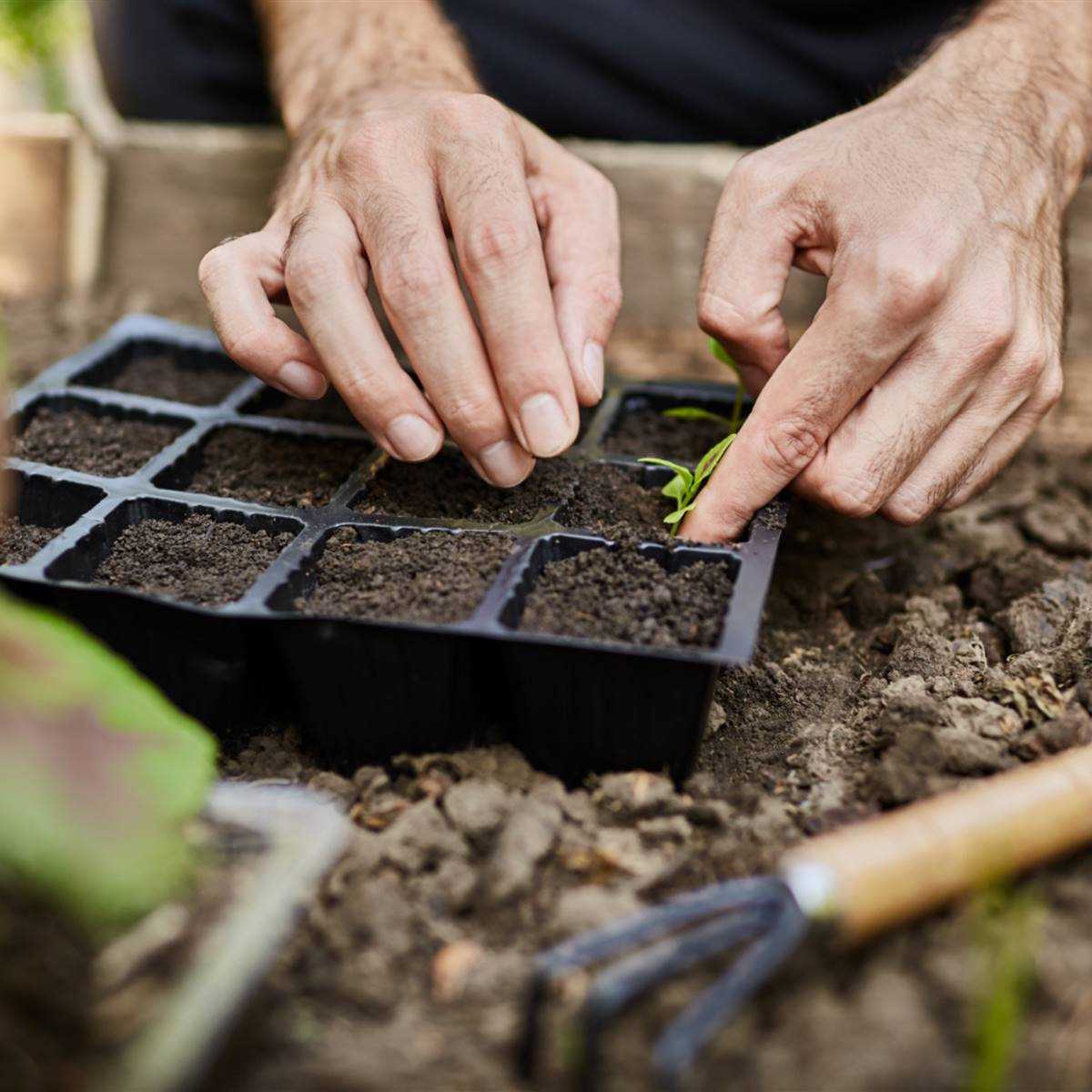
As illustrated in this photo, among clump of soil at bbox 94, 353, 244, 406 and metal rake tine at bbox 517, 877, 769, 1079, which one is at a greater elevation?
metal rake tine at bbox 517, 877, 769, 1079

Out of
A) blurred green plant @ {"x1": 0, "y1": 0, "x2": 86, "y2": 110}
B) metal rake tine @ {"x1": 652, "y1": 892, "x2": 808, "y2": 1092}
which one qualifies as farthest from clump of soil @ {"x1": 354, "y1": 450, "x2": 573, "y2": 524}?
blurred green plant @ {"x1": 0, "y1": 0, "x2": 86, "y2": 110}

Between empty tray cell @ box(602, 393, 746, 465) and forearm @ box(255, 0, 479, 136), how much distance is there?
55 centimetres

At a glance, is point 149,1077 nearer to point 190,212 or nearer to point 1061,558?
point 1061,558

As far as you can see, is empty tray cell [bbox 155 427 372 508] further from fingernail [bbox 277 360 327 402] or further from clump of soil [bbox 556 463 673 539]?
clump of soil [bbox 556 463 673 539]

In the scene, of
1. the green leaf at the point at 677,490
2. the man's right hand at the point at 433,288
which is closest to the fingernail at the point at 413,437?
the man's right hand at the point at 433,288

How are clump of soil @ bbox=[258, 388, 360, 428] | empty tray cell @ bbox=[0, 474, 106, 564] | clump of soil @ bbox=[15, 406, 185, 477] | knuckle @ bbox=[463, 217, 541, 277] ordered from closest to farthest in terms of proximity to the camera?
knuckle @ bbox=[463, 217, 541, 277], empty tray cell @ bbox=[0, 474, 106, 564], clump of soil @ bbox=[15, 406, 185, 477], clump of soil @ bbox=[258, 388, 360, 428]

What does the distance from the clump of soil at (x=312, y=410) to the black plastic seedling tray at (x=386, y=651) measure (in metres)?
0.26

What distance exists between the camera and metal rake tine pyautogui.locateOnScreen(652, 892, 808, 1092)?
0.73 meters

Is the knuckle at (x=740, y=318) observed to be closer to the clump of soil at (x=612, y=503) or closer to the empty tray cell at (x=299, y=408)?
the clump of soil at (x=612, y=503)

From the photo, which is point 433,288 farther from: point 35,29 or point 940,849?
point 35,29

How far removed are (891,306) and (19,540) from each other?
3.47ft

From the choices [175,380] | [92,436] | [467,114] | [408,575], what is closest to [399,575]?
[408,575]

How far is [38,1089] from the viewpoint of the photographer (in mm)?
722

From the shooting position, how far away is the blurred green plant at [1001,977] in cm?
76
